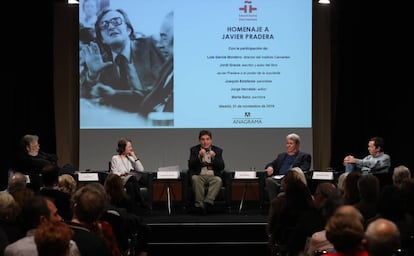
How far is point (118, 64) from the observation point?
9445 mm

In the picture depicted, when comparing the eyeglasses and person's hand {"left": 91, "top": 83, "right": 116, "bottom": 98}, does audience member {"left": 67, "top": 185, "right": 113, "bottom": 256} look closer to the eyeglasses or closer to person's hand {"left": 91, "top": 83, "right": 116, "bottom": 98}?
person's hand {"left": 91, "top": 83, "right": 116, "bottom": 98}

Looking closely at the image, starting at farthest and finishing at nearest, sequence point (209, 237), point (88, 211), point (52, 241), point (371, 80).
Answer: point (371, 80), point (209, 237), point (88, 211), point (52, 241)

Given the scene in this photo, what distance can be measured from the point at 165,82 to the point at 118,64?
2.24ft

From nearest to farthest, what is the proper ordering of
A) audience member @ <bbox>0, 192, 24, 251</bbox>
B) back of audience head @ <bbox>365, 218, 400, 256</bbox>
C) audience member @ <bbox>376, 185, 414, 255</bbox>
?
back of audience head @ <bbox>365, 218, 400, 256</bbox>, audience member @ <bbox>0, 192, 24, 251</bbox>, audience member @ <bbox>376, 185, 414, 255</bbox>

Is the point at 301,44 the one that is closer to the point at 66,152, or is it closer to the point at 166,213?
the point at 166,213

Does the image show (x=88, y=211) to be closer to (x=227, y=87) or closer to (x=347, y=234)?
(x=347, y=234)

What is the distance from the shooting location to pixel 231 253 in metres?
7.23

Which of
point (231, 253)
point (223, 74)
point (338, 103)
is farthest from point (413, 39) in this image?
point (231, 253)

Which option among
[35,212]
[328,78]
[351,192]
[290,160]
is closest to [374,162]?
[290,160]

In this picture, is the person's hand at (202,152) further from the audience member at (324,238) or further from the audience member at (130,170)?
the audience member at (324,238)

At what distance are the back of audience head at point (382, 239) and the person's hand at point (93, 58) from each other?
6973mm

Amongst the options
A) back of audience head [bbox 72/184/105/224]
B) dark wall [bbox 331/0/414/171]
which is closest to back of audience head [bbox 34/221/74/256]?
back of audience head [bbox 72/184/105/224]

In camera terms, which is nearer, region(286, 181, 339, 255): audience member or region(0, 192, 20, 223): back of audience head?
region(0, 192, 20, 223): back of audience head

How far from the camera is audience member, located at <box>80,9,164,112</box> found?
939cm
